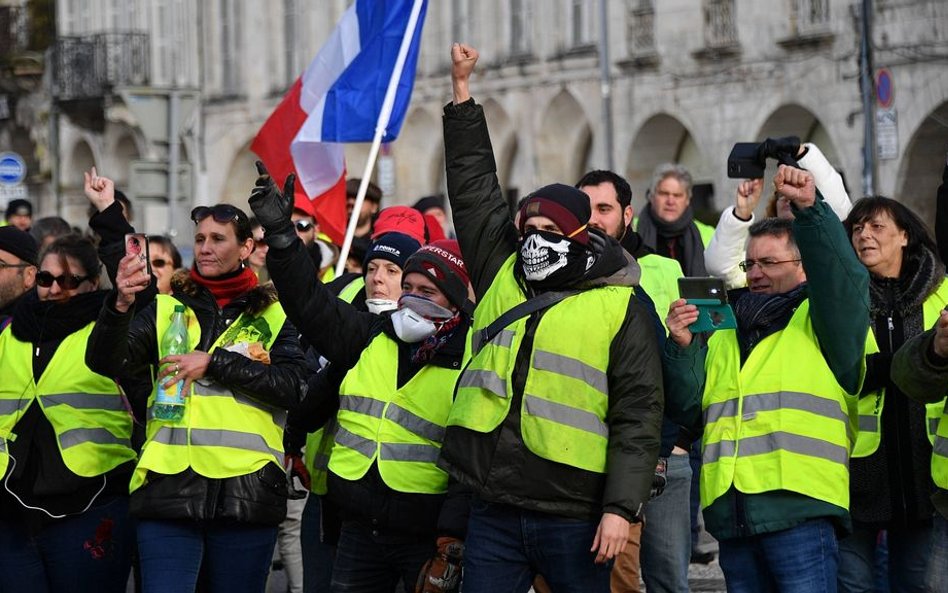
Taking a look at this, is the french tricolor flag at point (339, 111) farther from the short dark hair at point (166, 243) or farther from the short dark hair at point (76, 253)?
the short dark hair at point (76, 253)

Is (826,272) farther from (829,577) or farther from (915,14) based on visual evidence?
(915,14)

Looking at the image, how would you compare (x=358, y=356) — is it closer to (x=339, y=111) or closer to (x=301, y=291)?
(x=301, y=291)

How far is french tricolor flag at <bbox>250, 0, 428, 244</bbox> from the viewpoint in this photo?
38.7ft

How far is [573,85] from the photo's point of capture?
32.7 m

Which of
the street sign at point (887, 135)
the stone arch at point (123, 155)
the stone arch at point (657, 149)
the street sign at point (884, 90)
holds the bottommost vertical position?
the street sign at point (887, 135)

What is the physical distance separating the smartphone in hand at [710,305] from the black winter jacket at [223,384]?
1670 mm

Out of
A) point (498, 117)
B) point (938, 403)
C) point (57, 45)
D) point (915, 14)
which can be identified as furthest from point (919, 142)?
point (57, 45)

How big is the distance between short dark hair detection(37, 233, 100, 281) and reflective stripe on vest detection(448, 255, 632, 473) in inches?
88.5

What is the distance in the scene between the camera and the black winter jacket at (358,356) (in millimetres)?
6715

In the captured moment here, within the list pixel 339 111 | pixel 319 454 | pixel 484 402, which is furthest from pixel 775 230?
pixel 339 111

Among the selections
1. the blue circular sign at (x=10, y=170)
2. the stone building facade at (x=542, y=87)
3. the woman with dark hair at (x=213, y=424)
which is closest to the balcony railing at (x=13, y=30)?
the stone building facade at (x=542, y=87)

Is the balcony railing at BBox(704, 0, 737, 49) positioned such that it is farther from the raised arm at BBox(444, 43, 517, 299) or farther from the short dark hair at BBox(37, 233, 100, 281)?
the raised arm at BBox(444, 43, 517, 299)

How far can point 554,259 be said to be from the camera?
6.23 m

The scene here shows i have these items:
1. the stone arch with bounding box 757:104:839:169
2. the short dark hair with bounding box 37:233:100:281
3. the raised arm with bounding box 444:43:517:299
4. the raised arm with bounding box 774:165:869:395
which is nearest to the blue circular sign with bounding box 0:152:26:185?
the stone arch with bounding box 757:104:839:169
